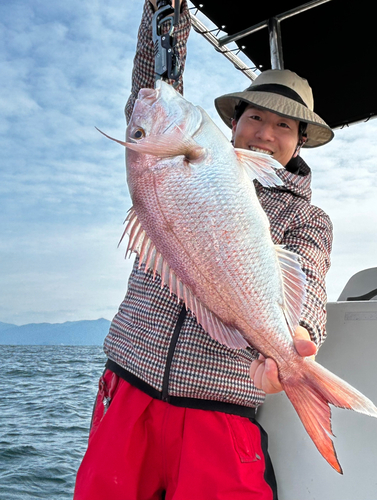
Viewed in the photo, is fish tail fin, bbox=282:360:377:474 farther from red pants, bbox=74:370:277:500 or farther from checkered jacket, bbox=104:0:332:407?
red pants, bbox=74:370:277:500

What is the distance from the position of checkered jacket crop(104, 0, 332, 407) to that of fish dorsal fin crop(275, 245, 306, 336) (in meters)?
0.22

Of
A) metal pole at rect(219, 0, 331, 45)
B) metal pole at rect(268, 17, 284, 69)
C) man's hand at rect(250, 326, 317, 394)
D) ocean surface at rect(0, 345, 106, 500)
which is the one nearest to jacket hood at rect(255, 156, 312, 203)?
man's hand at rect(250, 326, 317, 394)

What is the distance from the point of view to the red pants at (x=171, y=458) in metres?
1.78

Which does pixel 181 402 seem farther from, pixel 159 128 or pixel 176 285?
pixel 159 128

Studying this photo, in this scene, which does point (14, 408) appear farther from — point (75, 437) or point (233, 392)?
point (233, 392)

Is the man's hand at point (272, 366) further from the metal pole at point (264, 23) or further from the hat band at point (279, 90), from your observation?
the metal pole at point (264, 23)

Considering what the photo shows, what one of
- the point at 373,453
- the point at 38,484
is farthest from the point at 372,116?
the point at 38,484

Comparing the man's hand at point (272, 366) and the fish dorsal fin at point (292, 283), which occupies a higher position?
the fish dorsal fin at point (292, 283)

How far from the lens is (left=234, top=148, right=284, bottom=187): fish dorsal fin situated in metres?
1.43

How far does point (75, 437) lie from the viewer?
8.65m

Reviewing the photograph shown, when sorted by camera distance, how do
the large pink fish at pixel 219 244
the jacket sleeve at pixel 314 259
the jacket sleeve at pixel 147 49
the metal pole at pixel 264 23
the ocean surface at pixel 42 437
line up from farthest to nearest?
the ocean surface at pixel 42 437
the metal pole at pixel 264 23
the jacket sleeve at pixel 147 49
the jacket sleeve at pixel 314 259
the large pink fish at pixel 219 244

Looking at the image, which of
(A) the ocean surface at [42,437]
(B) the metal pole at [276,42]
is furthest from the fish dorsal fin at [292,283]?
(A) the ocean surface at [42,437]

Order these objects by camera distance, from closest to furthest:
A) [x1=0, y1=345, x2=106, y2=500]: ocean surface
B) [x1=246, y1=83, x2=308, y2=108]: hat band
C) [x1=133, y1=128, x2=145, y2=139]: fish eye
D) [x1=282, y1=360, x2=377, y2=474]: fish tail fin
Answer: [x1=282, y1=360, x2=377, y2=474]: fish tail fin, [x1=133, y1=128, x2=145, y2=139]: fish eye, [x1=246, y1=83, x2=308, y2=108]: hat band, [x1=0, y1=345, x2=106, y2=500]: ocean surface

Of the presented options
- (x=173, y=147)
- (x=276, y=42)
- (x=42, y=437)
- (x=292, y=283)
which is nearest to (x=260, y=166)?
(x=173, y=147)
